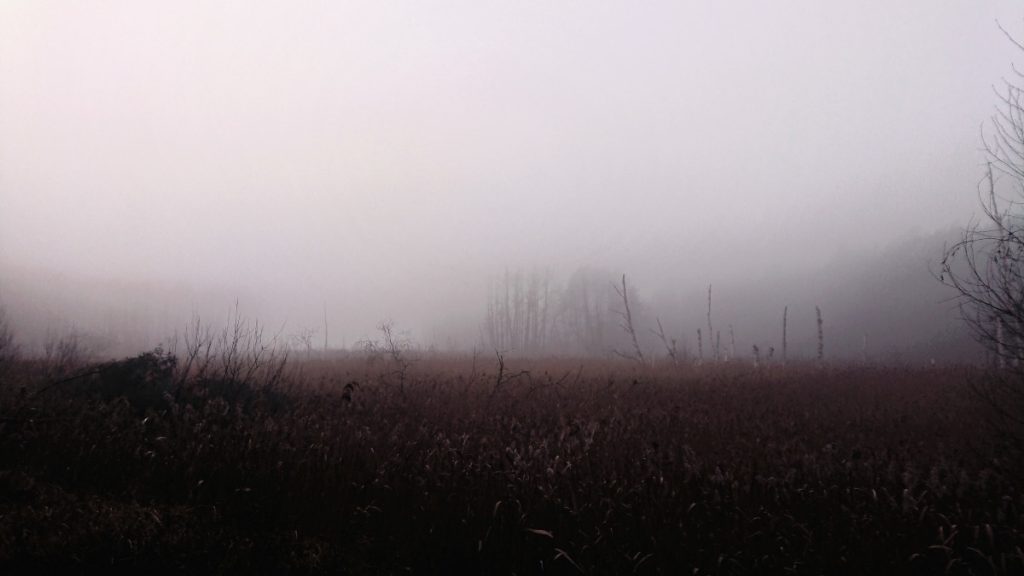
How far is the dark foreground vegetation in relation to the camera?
3371 millimetres

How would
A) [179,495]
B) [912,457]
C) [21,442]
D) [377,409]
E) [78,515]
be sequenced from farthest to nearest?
[377,409] → [912,457] → [21,442] → [179,495] → [78,515]

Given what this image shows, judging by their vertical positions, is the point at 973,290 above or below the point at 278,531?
above

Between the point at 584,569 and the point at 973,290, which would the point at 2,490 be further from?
the point at 973,290

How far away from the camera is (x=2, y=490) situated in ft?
12.9

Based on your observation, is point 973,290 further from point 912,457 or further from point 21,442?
point 21,442

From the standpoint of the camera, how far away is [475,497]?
432 centimetres

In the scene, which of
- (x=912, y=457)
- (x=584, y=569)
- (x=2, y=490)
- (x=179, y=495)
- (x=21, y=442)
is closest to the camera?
(x=584, y=569)

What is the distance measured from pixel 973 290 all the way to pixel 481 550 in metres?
6.34

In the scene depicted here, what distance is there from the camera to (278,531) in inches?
149

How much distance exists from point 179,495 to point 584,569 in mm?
3256

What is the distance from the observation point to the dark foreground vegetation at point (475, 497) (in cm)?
337

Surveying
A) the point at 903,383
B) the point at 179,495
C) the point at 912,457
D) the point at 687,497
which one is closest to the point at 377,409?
the point at 179,495

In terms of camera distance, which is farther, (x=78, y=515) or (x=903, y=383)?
(x=903, y=383)

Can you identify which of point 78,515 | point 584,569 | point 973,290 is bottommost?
point 584,569
